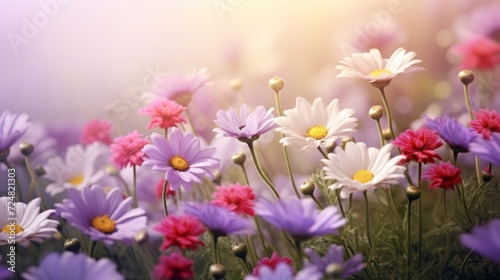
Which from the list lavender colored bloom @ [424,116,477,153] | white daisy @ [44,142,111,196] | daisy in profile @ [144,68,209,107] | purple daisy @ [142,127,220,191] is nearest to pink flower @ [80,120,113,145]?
white daisy @ [44,142,111,196]

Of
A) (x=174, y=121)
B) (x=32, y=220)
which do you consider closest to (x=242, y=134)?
(x=174, y=121)

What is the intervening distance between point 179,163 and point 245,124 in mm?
85

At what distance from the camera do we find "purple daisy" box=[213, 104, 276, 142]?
70cm

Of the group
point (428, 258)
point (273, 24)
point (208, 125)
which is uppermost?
point (273, 24)

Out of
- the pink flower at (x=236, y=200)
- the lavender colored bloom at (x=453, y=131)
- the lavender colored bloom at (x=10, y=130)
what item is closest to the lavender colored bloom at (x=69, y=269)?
the pink flower at (x=236, y=200)

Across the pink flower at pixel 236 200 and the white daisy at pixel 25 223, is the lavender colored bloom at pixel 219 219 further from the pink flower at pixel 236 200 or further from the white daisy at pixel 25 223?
the white daisy at pixel 25 223

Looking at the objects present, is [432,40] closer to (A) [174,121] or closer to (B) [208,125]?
(B) [208,125]

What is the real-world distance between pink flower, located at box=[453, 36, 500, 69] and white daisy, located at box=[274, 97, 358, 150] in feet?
1.78

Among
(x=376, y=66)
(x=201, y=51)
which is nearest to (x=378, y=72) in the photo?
(x=376, y=66)

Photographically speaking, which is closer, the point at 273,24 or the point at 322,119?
the point at 322,119

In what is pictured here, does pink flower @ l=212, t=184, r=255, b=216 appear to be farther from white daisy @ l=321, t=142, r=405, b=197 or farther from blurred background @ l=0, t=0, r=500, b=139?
blurred background @ l=0, t=0, r=500, b=139

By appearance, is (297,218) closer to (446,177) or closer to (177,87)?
(446,177)

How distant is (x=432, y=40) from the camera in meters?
1.57

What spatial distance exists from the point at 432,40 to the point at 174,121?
980 mm
